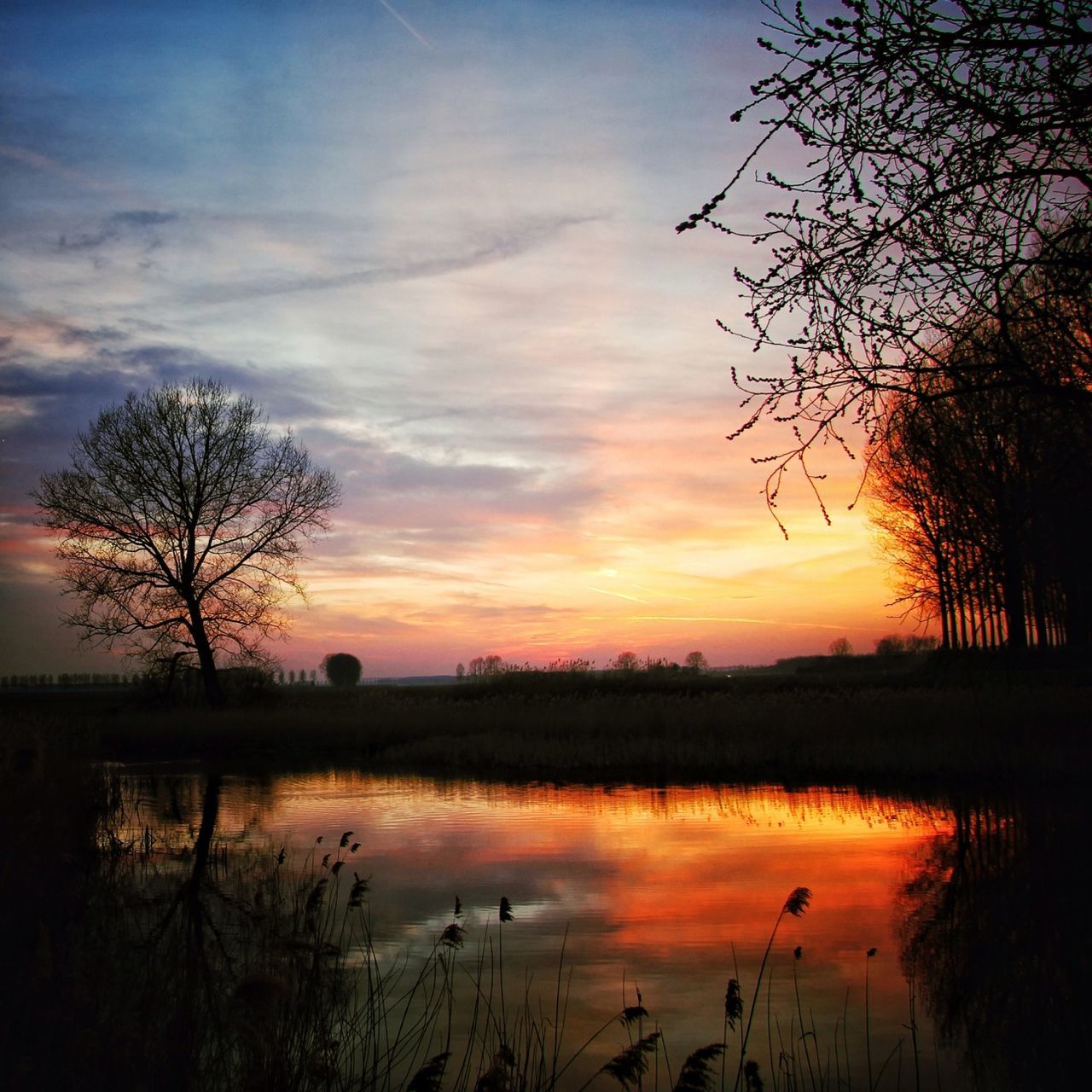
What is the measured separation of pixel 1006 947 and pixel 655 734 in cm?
1480

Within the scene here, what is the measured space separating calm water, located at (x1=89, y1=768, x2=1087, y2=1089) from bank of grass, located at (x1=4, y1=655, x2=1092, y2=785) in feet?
7.69

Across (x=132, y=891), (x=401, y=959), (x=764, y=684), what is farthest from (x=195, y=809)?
(x=764, y=684)

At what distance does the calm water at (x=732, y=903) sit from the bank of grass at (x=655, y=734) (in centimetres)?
234

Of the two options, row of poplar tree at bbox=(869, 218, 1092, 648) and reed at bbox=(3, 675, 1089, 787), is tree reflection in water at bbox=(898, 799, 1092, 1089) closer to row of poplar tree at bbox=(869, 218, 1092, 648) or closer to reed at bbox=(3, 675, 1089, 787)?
row of poplar tree at bbox=(869, 218, 1092, 648)

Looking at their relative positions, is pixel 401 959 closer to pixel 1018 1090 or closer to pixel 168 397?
pixel 1018 1090

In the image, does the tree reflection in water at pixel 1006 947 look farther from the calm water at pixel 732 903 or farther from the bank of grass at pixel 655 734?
the bank of grass at pixel 655 734

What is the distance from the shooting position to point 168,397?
1159 inches

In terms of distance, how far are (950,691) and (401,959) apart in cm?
2047

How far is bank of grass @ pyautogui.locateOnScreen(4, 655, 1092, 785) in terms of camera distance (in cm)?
1800

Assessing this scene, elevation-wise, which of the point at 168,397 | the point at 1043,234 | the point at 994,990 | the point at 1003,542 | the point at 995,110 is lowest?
the point at 994,990

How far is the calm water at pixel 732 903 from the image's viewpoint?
20.0 ft

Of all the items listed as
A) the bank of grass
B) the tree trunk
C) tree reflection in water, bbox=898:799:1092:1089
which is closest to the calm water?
tree reflection in water, bbox=898:799:1092:1089

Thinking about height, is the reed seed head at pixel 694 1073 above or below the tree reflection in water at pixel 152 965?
above

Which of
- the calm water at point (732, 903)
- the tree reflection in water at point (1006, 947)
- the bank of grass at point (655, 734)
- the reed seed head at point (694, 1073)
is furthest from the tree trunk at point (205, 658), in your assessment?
the reed seed head at point (694, 1073)
